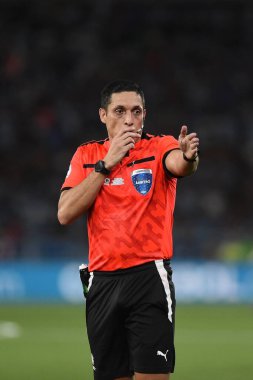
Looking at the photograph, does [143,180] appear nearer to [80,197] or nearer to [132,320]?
[80,197]

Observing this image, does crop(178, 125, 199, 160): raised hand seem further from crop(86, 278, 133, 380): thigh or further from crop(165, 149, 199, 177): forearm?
crop(86, 278, 133, 380): thigh

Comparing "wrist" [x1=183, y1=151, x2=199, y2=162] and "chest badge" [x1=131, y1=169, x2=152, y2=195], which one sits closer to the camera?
"wrist" [x1=183, y1=151, x2=199, y2=162]

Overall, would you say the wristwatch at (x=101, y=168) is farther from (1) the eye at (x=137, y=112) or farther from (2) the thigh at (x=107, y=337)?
(2) the thigh at (x=107, y=337)

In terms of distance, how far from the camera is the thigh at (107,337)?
16.2 ft

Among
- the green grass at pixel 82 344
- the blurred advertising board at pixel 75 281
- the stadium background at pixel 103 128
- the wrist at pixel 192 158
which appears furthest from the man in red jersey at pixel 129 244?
the blurred advertising board at pixel 75 281

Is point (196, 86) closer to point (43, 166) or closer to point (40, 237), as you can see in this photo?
point (43, 166)

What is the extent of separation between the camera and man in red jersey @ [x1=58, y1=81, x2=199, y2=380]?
484 cm

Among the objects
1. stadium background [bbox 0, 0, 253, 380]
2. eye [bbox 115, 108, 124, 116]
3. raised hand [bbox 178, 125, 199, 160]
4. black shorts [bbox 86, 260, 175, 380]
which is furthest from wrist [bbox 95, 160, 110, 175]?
stadium background [bbox 0, 0, 253, 380]

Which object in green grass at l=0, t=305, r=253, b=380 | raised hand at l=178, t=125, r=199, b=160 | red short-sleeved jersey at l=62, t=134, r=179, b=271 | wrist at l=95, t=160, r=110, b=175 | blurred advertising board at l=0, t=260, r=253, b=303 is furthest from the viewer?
blurred advertising board at l=0, t=260, r=253, b=303

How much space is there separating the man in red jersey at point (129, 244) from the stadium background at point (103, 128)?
7.90m

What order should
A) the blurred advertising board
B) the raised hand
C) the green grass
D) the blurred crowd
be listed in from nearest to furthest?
the raised hand < the green grass < the blurred advertising board < the blurred crowd

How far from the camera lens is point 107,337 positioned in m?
4.95

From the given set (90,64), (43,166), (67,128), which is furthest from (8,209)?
(90,64)

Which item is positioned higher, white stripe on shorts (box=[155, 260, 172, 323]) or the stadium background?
the stadium background
